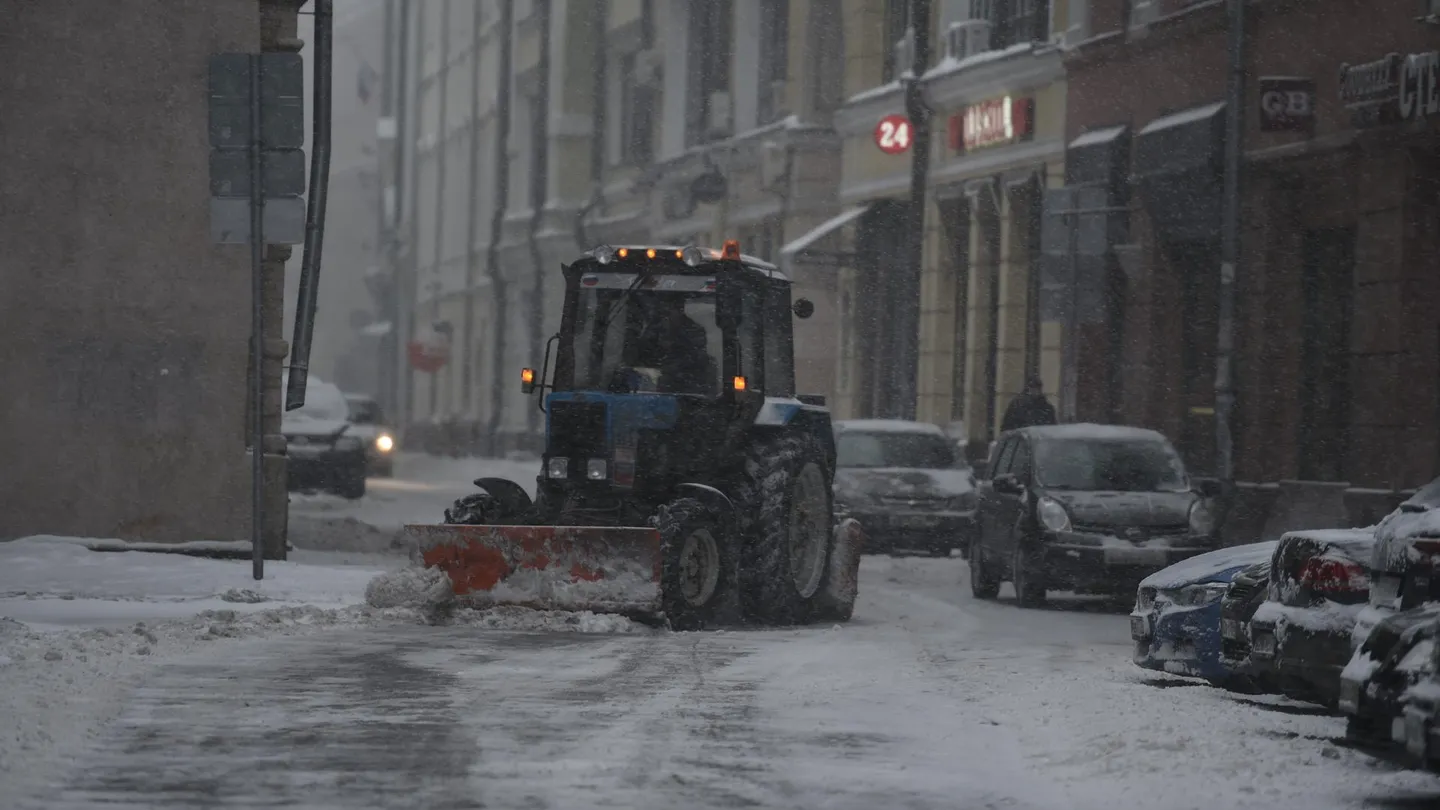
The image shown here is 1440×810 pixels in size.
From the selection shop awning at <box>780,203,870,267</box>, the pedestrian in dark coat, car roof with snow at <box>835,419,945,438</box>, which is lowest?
car roof with snow at <box>835,419,945,438</box>

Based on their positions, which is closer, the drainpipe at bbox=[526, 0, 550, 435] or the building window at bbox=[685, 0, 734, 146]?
the building window at bbox=[685, 0, 734, 146]

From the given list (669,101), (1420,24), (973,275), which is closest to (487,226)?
(669,101)

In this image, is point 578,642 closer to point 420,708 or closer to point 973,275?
point 420,708

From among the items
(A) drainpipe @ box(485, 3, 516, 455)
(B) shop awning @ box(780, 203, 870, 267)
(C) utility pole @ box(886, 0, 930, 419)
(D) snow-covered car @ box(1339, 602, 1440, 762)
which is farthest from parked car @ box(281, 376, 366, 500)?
(D) snow-covered car @ box(1339, 602, 1440, 762)

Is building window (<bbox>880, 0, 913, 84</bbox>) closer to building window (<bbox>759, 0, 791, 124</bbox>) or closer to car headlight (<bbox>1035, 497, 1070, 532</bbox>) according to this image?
building window (<bbox>759, 0, 791, 124</bbox>)

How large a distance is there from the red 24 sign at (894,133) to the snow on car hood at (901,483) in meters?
10.6

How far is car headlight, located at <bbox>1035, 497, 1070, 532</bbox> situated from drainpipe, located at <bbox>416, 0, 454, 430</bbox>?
165ft

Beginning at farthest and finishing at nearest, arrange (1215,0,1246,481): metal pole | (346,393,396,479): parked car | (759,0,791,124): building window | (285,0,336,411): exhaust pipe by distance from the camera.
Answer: (346,393,396,479): parked car
(759,0,791,124): building window
(1215,0,1246,481): metal pole
(285,0,336,411): exhaust pipe

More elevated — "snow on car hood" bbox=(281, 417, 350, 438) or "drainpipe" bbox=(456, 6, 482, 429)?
"drainpipe" bbox=(456, 6, 482, 429)

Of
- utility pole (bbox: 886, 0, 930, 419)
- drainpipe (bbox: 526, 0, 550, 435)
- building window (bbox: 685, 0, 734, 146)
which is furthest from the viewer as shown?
drainpipe (bbox: 526, 0, 550, 435)

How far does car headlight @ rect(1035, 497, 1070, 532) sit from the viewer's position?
18.7 m

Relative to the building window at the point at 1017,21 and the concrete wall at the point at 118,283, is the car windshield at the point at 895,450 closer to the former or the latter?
the building window at the point at 1017,21

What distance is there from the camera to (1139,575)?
18500 millimetres

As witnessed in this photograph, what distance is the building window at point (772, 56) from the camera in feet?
134
